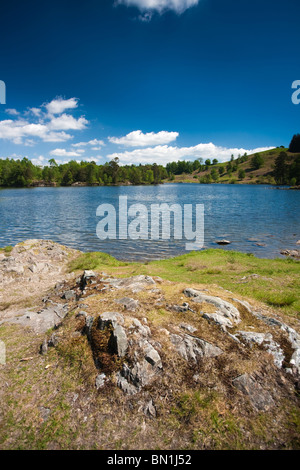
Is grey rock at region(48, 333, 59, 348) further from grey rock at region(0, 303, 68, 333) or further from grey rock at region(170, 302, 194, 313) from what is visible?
grey rock at region(170, 302, 194, 313)

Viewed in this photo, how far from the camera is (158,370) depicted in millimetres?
6117

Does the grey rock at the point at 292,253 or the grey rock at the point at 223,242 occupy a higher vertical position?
the grey rock at the point at 223,242

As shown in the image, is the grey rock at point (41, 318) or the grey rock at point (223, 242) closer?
the grey rock at point (41, 318)

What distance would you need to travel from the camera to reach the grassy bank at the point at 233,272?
11445 millimetres

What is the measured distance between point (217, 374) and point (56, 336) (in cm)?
528

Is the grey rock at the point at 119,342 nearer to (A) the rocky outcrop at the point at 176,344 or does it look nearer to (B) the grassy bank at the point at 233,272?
(A) the rocky outcrop at the point at 176,344

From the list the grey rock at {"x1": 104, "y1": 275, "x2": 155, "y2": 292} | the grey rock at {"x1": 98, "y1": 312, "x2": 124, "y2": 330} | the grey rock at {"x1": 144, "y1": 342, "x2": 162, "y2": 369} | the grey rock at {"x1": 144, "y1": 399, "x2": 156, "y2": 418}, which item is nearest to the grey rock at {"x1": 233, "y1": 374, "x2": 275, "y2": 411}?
the grey rock at {"x1": 144, "y1": 342, "x2": 162, "y2": 369}

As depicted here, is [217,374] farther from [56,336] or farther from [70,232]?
[70,232]

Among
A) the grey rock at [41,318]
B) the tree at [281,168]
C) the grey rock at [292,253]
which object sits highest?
the tree at [281,168]

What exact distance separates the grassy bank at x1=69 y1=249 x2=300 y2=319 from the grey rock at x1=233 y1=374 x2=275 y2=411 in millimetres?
5053

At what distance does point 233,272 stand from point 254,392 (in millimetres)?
12247

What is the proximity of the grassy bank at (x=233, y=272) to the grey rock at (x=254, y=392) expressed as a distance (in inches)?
199

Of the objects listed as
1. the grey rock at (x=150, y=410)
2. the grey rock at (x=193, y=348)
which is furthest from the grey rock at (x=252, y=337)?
the grey rock at (x=150, y=410)
